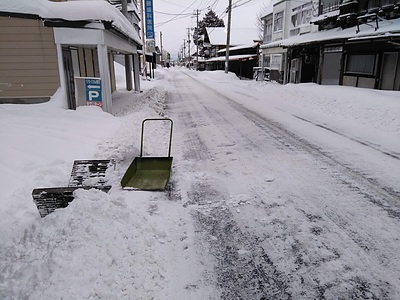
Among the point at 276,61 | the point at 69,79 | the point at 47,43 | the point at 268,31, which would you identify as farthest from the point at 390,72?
the point at 268,31

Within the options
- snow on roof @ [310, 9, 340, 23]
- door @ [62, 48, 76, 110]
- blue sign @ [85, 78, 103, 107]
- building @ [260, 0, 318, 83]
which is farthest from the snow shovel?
building @ [260, 0, 318, 83]

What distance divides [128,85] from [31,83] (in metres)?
11.0

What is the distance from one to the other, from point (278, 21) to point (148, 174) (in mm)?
27691

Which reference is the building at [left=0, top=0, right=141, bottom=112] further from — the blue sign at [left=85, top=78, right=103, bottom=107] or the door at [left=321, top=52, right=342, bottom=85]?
the door at [left=321, top=52, right=342, bottom=85]

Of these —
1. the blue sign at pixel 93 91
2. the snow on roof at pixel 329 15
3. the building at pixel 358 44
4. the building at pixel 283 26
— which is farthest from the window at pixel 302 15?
→ the blue sign at pixel 93 91

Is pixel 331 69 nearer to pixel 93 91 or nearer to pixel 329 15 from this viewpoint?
pixel 329 15

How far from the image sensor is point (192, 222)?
3922 millimetres

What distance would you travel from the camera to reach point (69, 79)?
35.0ft

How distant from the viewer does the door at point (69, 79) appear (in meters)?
10.5

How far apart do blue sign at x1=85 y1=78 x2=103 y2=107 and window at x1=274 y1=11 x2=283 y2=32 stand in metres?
23.0

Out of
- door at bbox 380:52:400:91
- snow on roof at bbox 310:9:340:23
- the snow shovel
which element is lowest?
the snow shovel

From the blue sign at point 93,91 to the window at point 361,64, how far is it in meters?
13.2

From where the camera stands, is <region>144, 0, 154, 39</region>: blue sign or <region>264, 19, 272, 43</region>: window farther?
<region>264, 19, 272, 43</region>: window

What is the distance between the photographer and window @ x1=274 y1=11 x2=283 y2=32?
92.0 feet
